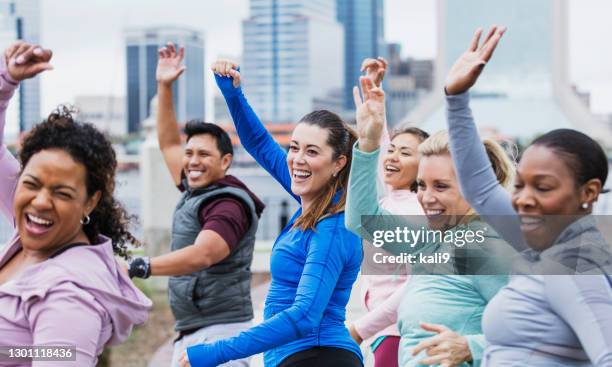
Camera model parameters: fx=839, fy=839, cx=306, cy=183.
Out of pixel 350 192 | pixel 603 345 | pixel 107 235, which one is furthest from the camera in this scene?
pixel 350 192

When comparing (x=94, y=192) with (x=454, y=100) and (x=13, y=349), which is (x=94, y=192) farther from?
(x=454, y=100)

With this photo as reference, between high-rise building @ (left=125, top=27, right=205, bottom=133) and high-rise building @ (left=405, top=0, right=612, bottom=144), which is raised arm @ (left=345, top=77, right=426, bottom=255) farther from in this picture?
high-rise building @ (left=125, top=27, right=205, bottom=133)

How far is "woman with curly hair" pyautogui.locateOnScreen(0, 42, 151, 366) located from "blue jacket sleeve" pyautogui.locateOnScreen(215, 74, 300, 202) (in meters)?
0.97

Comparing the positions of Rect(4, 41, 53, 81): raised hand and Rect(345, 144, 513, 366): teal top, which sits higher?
Rect(4, 41, 53, 81): raised hand

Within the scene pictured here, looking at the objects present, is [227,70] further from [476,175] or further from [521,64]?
[521,64]

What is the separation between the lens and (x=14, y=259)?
6.51 ft

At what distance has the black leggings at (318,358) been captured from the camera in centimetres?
241

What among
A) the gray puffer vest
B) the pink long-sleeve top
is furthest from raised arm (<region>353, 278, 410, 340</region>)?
the gray puffer vest

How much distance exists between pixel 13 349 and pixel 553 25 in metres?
36.1

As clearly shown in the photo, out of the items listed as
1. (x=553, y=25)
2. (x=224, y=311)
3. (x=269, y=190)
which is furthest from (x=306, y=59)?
(x=224, y=311)

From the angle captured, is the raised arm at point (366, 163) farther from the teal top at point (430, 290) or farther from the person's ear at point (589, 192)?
the person's ear at point (589, 192)

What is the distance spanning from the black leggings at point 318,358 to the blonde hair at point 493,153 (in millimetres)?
628

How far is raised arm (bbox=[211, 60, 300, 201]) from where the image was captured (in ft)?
9.64

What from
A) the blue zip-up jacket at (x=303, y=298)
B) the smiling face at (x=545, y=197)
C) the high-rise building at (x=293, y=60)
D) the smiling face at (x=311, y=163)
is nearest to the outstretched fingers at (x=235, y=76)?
the smiling face at (x=311, y=163)
